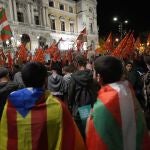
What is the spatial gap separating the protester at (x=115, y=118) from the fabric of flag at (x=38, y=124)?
0.81 ft

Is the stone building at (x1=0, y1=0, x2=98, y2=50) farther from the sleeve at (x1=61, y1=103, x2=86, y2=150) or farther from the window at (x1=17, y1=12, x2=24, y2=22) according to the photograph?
the sleeve at (x1=61, y1=103, x2=86, y2=150)

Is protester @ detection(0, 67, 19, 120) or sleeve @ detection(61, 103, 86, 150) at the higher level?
protester @ detection(0, 67, 19, 120)

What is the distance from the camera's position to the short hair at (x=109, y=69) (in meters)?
2.61

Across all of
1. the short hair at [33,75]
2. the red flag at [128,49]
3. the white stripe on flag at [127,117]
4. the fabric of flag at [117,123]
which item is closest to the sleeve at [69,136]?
the fabric of flag at [117,123]

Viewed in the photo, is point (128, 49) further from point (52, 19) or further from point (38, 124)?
point (52, 19)

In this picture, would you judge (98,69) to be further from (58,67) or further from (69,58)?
(69,58)

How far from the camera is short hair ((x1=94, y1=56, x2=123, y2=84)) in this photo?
2.61 metres

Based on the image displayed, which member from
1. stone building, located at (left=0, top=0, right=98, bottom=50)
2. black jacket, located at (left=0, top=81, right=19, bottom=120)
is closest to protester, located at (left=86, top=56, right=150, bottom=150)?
black jacket, located at (left=0, top=81, right=19, bottom=120)

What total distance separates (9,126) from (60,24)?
50.2 metres

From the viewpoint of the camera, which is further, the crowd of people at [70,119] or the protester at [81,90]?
the protester at [81,90]

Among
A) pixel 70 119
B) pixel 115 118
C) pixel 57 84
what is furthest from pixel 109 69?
pixel 57 84

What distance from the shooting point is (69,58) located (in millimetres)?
20031

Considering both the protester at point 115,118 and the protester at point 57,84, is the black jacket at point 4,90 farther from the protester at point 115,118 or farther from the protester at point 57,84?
the protester at point 57,84

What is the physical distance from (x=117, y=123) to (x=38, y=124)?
2.36 feet
